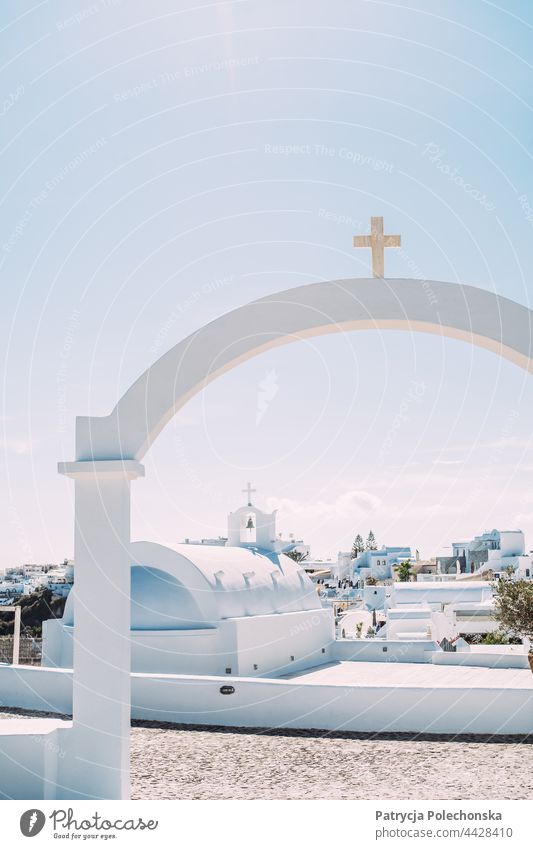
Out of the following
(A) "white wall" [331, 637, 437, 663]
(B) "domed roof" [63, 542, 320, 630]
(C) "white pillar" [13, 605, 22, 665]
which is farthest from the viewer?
(A) "white wall" [331, 637, 437, 663]

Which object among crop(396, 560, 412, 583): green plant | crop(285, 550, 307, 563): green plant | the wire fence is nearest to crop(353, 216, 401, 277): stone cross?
the wire fence

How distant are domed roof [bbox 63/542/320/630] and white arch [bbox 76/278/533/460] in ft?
26.7

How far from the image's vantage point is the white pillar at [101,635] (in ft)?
19.0

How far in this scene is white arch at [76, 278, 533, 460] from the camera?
233 inches

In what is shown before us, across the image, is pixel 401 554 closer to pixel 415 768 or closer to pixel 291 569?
pixel 291 569

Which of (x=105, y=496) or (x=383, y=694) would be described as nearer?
(x=105, y=496)

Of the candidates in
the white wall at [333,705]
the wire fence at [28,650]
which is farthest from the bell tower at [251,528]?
the white wall at [333,705]

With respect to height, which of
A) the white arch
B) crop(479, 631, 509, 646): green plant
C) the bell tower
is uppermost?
the white arch

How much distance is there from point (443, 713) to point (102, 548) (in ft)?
16.9

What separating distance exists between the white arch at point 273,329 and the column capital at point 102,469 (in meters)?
0.11

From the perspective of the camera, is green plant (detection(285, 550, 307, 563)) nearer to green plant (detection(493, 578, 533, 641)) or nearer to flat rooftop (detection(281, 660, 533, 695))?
flat rooftop (detection(281, 660, 533, 695))

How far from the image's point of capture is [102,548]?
5941mm

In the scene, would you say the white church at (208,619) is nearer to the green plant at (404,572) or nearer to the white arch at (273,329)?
the white arch at (273,329)
